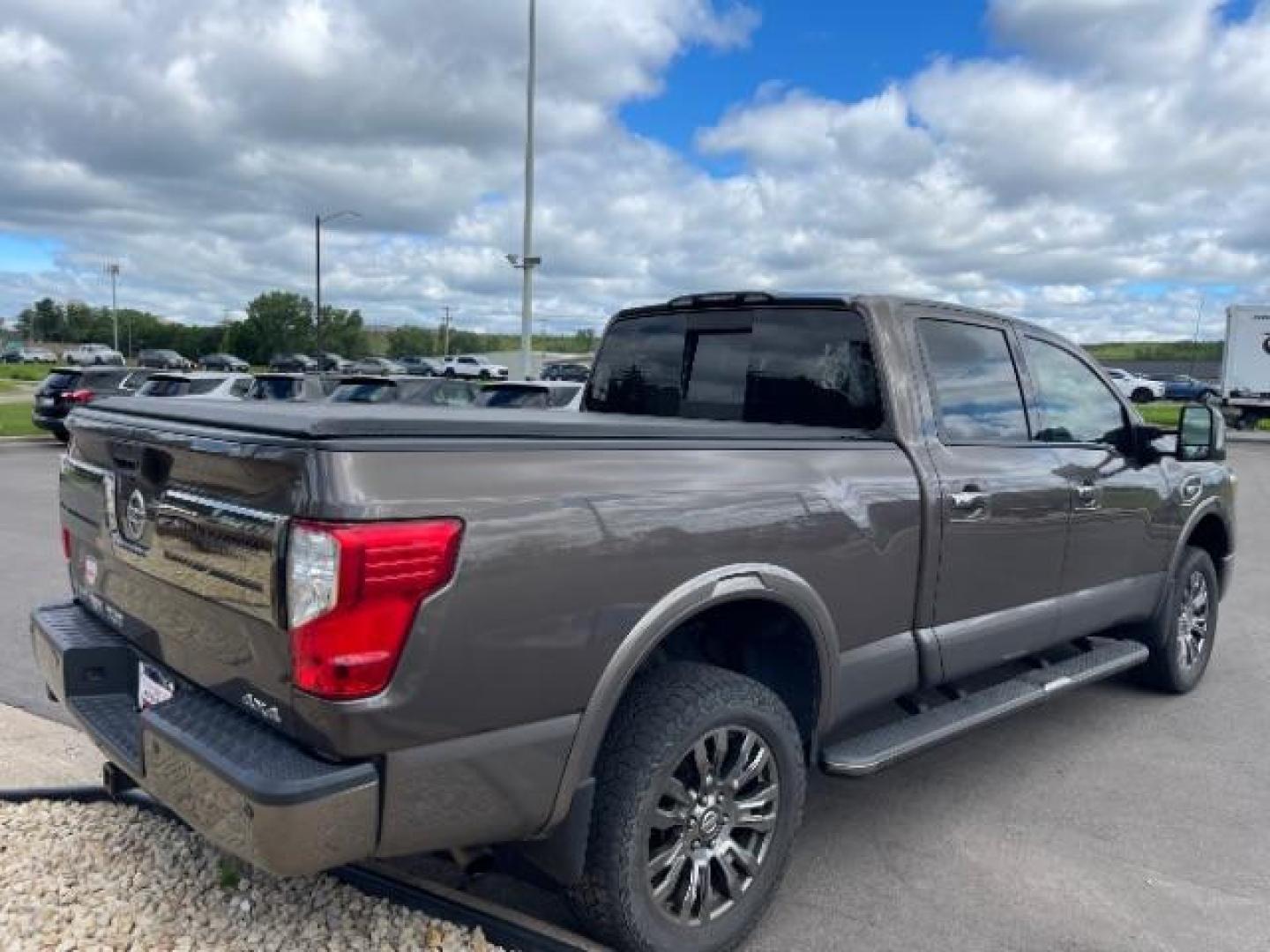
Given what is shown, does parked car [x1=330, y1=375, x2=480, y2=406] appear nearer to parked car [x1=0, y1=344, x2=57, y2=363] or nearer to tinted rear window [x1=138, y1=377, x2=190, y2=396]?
tinted rear window [x1=138, y1=377, x2=190, y2=396]

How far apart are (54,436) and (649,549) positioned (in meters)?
21.3

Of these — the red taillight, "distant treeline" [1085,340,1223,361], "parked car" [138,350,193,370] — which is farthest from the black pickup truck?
"distant treeline" [1085,340,1223,361]

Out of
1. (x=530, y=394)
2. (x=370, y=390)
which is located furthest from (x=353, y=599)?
(x=370, y=390)

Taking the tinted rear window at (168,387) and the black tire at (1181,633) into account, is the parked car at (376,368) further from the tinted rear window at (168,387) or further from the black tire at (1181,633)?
the black tire at (1181,633)

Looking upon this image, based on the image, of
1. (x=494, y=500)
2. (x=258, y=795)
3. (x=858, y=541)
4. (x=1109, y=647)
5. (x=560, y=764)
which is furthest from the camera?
(x=1109, y=647)

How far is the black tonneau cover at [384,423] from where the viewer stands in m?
2.26

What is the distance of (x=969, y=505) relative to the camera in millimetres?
3701

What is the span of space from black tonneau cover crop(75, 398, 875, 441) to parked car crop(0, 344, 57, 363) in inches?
3603

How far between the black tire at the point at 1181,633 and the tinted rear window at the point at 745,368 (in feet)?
8.12

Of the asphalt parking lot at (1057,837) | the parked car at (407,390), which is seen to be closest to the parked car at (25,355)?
the parked car at (407,390)

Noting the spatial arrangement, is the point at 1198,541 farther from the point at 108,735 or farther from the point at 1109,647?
the point at 108,735

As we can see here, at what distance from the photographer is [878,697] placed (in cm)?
346

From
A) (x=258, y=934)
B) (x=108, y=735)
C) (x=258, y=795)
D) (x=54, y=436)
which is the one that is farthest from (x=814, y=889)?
(x=54, y=436)

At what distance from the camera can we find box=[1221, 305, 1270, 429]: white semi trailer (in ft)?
99.3
